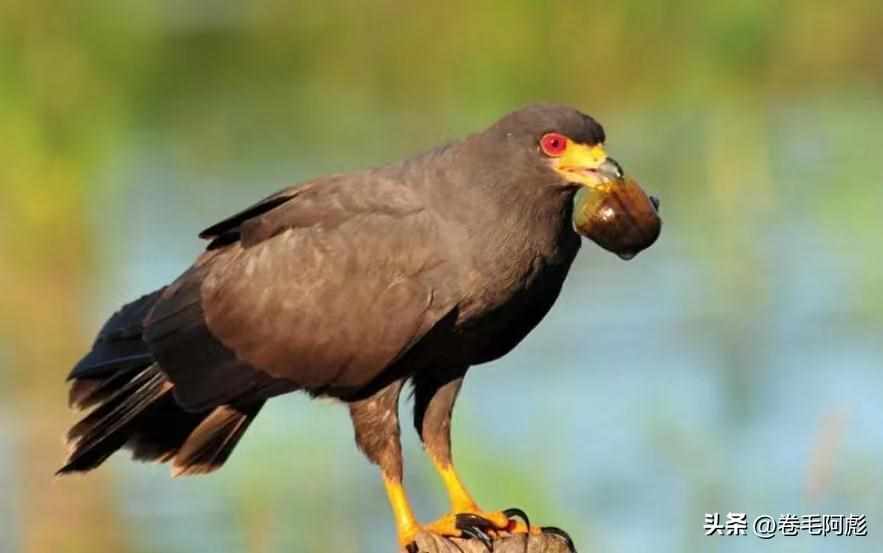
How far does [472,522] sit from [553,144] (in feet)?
3.58

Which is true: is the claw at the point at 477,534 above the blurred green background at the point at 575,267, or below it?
above

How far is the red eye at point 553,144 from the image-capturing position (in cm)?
626

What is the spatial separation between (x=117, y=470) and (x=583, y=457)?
1929mm

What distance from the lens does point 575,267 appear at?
11453 millimetres

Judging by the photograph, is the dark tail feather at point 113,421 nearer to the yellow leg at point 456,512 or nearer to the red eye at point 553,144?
the yellow leg at point 456,512

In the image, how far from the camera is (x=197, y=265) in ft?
22.6

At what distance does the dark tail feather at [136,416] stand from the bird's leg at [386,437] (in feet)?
1.24

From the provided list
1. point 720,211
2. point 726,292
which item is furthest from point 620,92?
point 726,292

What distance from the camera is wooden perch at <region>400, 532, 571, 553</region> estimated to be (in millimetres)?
5984

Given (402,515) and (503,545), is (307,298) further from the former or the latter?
(503,545)

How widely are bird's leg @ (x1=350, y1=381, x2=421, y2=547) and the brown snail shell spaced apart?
2.38 feet

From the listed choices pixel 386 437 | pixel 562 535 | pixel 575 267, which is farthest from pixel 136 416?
pixel 575 267

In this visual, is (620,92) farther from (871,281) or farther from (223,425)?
(223,425)

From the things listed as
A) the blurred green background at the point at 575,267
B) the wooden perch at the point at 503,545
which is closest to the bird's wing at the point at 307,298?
the wooden perch at the point at 503,545
